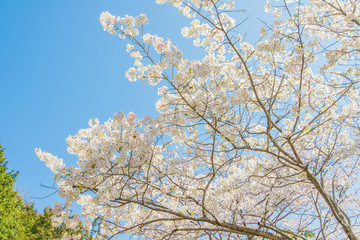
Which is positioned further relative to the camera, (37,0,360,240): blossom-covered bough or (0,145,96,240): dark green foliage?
(0,145,96,240): dark green foliage

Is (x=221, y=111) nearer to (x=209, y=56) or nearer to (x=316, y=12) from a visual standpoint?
(x=209, y=56)

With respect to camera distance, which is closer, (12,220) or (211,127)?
(211,127)

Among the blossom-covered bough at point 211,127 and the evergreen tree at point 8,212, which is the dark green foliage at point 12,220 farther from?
the blossom-covered bough at point 211,127

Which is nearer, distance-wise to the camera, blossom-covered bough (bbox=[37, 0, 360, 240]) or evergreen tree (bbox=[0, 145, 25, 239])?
blossom-covered bough (bbox=[37, 0, 360, 240])

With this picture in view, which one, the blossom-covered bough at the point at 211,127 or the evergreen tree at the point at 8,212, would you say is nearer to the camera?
the blossom-covered bough at the point at 211,127

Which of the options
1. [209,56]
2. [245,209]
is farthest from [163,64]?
[245,209]

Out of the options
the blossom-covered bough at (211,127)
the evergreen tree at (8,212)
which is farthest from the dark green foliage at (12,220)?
the blossom-covered bough at (211,127)

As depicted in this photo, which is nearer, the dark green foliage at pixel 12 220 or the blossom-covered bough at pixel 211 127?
the blossom-covered bough at pixel 211 127

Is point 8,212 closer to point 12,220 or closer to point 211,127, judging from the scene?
point 12,220

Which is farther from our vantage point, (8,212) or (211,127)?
(8,212)

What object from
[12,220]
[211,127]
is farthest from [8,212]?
[211,127]

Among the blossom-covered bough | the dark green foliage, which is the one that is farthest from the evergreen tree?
the blossom-covered bough

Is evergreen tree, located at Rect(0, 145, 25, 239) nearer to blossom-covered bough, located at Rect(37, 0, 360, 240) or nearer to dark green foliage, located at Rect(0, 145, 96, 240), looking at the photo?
dark green foliage, located at Rect(0, 145, 96, 240)

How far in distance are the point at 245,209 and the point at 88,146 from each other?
15.0 feet
